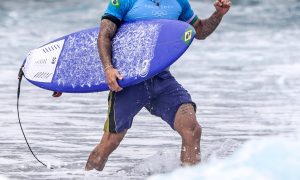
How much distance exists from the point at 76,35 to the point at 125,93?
75 centimetres

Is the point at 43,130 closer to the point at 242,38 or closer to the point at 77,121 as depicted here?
the point at 77,121

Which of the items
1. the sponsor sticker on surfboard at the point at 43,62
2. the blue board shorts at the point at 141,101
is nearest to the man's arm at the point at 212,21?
the blue board shorts at the point at 141,101

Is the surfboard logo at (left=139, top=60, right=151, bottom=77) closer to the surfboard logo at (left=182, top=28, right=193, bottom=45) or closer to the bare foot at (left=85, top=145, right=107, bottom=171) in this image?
the surfboard logo at (left=182, top=28, right=193, bottom=45)

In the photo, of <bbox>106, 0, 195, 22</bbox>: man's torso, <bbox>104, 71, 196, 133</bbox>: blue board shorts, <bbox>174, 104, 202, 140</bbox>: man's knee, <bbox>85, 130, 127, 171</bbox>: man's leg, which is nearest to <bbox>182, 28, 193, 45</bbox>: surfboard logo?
<bbox>106, 0, 195, 22</bbox>: man's torso

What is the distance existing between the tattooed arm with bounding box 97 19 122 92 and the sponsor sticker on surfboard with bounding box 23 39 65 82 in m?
0.68

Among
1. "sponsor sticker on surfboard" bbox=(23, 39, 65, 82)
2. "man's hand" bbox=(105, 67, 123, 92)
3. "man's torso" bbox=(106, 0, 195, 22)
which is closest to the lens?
"man's hand" bbox=(105, 67, 123, 92)

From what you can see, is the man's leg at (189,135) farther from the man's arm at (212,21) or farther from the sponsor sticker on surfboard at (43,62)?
the sponsor sticker on surfboard at (43,62)

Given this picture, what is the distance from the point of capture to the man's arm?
22.4ft

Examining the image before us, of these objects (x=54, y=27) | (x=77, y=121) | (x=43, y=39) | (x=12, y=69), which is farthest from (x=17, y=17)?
(x=77, y=121)

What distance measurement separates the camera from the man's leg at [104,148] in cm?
675

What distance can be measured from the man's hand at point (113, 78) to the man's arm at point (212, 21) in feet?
2.44

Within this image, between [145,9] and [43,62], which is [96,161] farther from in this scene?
[145,9]

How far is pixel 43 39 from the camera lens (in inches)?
1093

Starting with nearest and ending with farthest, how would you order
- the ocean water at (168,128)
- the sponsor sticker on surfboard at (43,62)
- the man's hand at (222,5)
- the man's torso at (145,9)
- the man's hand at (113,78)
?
1. the man's hand at (113,78)
2. the man's torso at (145,9)
3. the man's hand at (222,5)
4. the sponsor sticker on surfboard at (43,62)
5. the ocean water at (168,128)
